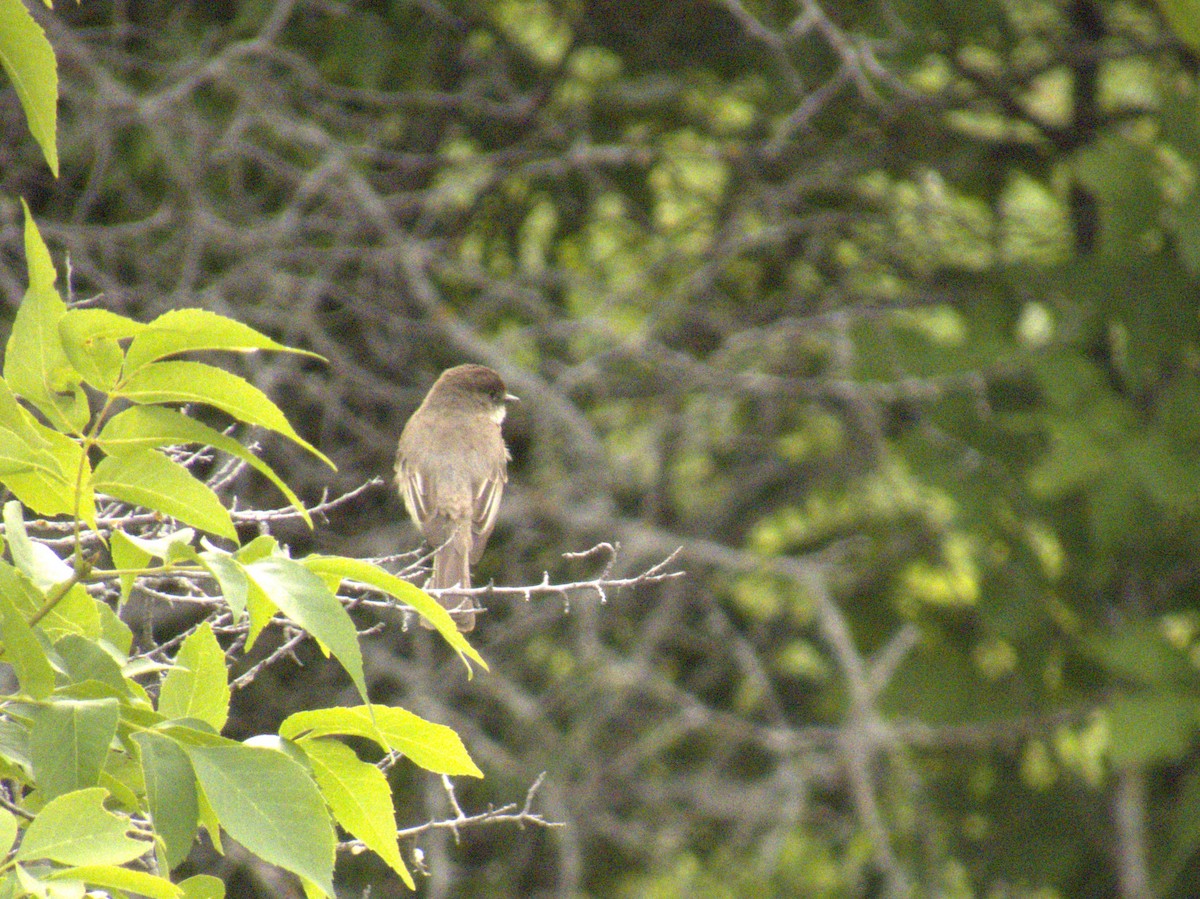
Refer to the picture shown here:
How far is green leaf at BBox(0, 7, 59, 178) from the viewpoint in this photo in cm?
204

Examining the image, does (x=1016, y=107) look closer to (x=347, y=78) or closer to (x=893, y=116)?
(x=893, y=116)

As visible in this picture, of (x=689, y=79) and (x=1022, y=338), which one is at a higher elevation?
(x=689, y=79)

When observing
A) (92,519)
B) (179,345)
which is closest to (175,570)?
(92,519)

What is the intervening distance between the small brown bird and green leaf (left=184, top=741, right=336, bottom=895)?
3723 millimetres

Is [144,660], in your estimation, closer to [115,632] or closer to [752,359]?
[115,632]

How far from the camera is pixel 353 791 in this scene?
2.13 metres

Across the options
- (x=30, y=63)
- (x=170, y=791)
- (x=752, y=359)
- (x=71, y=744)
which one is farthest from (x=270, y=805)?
(x=752, y=359)

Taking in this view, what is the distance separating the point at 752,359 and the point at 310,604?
656cm

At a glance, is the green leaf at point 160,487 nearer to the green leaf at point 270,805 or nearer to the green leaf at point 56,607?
the green leaf at point 56,607

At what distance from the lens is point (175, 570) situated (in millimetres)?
2158

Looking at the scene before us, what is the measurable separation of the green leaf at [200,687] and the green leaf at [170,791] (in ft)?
0.53

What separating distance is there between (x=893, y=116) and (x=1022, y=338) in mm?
1209

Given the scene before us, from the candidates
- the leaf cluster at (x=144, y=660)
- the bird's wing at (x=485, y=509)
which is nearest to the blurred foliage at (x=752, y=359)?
the bird's wing at (x=485, y=509)

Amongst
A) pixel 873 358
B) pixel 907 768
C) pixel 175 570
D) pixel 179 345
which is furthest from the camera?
pixel 907 768
